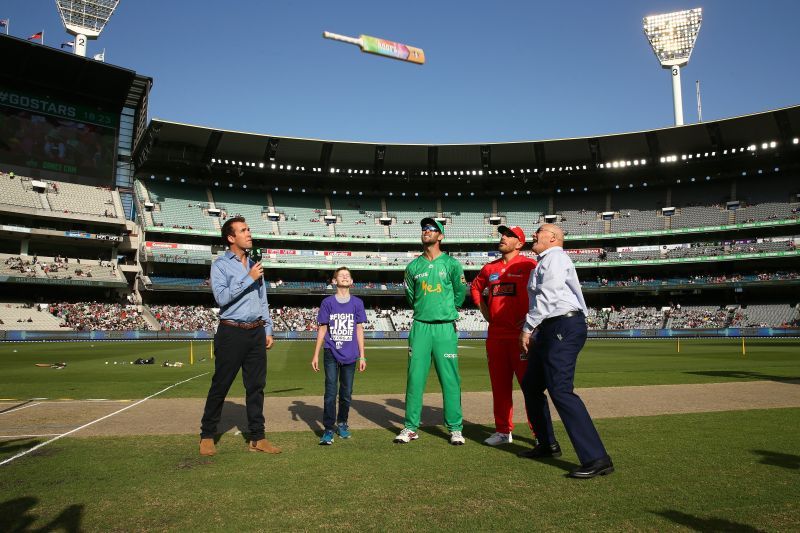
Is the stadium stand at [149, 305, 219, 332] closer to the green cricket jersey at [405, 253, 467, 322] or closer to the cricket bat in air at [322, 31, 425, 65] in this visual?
the cricket bat in air at [322, 31, 425, 65]

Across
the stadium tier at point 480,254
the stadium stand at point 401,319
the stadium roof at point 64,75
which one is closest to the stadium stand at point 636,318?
the stadium tier at point 480,254

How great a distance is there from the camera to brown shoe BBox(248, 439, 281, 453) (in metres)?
5.43

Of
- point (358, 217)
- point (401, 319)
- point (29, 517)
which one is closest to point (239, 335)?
point (29, 517)

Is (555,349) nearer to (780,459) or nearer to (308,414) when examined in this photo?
(780,459)

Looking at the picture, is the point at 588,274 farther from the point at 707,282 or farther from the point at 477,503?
the point at 477,503

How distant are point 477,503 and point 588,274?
2443 inches

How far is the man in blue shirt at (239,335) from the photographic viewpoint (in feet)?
18.3

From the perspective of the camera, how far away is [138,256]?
56.8 m

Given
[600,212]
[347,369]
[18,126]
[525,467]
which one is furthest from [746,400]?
[18,126]

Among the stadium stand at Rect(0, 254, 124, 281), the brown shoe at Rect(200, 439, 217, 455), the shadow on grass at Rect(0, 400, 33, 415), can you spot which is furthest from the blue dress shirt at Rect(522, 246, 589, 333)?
the stadium stand at Rect(0, 254, 124, 281)

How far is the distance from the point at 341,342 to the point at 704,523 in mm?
4142

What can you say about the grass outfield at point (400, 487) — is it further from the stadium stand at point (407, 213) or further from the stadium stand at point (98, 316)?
the stadium stand at point (407, 213)

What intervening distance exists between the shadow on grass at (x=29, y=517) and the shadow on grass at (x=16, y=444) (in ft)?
6.34

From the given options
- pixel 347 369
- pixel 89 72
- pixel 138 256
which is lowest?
pixel 347 369
